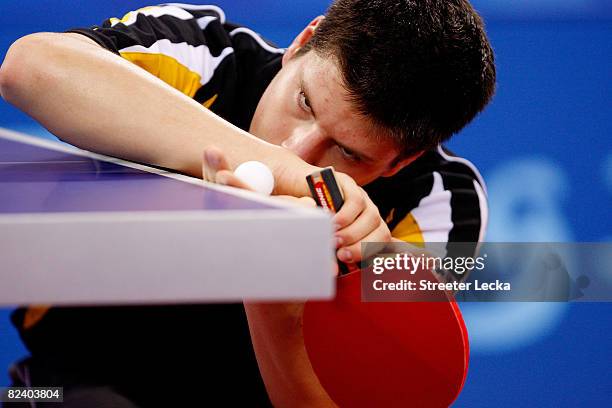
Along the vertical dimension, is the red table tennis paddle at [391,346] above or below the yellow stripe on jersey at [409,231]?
below

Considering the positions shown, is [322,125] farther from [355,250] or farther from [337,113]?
[355,250]

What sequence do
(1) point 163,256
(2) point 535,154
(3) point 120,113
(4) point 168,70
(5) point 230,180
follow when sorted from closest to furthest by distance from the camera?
1. (1) point 163,256
2. (5) point 230,180
3. (3) point 120,113
4. (4) point 168,70
5. (2) point 535,154

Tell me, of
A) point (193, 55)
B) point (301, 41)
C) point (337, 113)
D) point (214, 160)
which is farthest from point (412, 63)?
point (214, 160)

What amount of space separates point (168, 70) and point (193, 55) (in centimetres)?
6

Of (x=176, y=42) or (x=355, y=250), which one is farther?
(x=176, y=42)

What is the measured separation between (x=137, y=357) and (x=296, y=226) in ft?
2.09

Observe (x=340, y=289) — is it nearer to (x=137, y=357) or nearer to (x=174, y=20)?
(x=137, y=357)

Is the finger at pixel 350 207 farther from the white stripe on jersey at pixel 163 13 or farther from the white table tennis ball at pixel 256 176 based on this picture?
the white stripe on jersey at pixel 163 13

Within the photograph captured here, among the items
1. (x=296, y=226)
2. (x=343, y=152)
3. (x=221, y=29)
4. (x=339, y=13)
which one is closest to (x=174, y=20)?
(x=221, y=29)

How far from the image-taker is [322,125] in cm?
93

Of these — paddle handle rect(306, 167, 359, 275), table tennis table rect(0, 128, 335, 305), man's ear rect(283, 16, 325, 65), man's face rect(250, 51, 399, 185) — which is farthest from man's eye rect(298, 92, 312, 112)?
table tennis table rect(0, 128, 335, 305)

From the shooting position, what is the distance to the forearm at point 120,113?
27.0 inches

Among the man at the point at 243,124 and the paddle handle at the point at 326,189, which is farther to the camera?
the man at the point at 243,124

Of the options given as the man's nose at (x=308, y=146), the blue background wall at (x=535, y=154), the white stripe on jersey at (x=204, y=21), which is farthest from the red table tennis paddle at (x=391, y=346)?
the blue background wall at (x=535, y=154)
